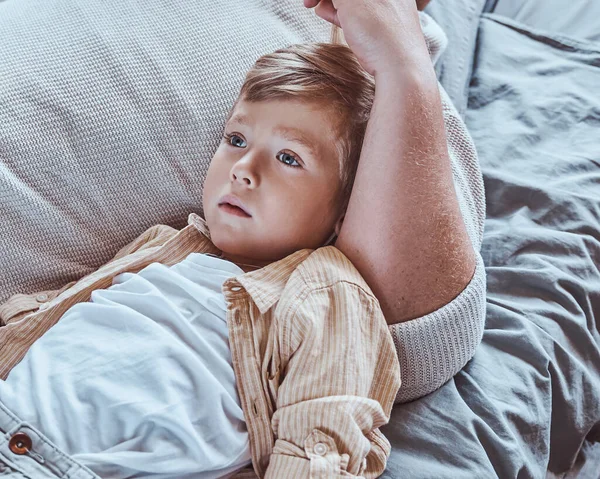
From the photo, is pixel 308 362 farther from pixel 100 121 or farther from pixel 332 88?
pixel 100 121

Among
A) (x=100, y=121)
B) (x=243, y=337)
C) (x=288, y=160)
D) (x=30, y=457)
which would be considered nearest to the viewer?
(x=30, y=457)

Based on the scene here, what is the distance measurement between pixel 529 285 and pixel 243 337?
0.55m

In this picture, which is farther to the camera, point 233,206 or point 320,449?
point 233,206

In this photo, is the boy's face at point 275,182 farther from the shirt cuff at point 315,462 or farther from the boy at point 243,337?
the shirt cuff at point 315,462

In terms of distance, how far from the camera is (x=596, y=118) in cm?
158

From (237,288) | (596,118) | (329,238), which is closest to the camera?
(237,288)

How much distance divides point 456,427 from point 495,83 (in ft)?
3.07

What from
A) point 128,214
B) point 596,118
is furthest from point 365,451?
point 596,118

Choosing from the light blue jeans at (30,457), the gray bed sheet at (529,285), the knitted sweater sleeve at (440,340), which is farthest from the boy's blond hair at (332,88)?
the light blue jeans at (30,457)

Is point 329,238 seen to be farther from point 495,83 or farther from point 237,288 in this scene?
point 495,83

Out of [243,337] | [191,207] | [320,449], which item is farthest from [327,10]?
[320,449]

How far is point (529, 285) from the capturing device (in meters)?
1.27

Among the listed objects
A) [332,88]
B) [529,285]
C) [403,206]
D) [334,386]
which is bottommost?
[529,285]

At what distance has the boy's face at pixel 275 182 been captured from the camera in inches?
40.5
